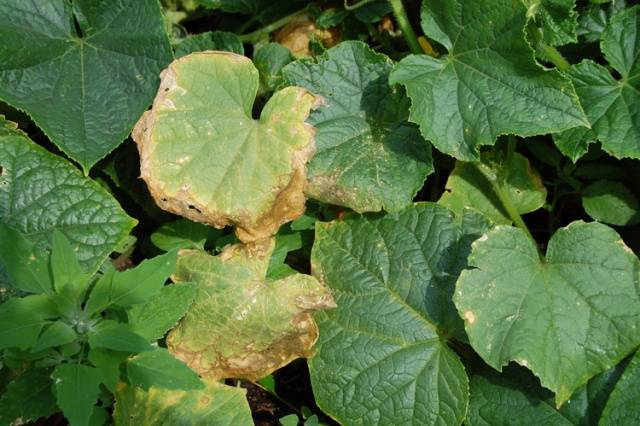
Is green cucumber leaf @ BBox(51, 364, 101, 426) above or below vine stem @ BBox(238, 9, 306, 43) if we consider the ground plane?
below

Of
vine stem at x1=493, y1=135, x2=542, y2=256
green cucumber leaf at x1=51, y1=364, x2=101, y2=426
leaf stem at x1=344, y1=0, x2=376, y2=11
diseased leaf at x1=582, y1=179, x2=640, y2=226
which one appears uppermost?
leaf stem at x1=344, y1=0, x2=376, y2=11

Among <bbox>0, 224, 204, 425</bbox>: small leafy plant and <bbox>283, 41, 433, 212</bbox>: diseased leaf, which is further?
<bbox>283, 41, 433, 212</bbox>: diseased leaf

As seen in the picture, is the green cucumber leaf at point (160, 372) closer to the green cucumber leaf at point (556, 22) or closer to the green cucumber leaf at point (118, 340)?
the green cucumber leaf at point (118, 340)

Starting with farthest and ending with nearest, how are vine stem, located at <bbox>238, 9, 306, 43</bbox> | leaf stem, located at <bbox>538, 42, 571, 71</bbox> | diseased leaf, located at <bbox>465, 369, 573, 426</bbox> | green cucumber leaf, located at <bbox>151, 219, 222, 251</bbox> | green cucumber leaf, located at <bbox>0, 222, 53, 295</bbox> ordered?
vine stem, located at <bbox>238, 9, 306, 43</bbox>, green cucumber leaf, located at <bbox>151, 219, 222, 251</bbox>, leaf stem, located at <bbox>538, 42, 571, 71</bbox>, diseased leaf, located at <bbox>465, 369, 573, 426</bbox>, green cucumber leaf, located at <bbox>0, 222, 53, 295</bbox>

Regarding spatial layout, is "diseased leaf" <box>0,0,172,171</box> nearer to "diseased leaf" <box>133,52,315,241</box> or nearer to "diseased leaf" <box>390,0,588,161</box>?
"diseased leaf" <box>133,52,315,241</box>

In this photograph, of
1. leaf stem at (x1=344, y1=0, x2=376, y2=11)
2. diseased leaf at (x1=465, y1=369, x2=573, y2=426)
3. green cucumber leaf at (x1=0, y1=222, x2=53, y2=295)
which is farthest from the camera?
leaf stem at (x1=344, y1=0, x2=376, y2=11)

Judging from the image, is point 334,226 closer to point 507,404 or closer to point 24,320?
point 507,404

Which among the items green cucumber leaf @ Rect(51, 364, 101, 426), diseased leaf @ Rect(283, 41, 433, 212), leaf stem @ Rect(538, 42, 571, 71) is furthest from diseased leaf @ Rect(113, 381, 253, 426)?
leaf stem @ Rect(538, 42, 571, 71)

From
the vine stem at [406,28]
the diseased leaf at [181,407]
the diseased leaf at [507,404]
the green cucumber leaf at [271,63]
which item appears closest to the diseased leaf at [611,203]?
the diseased leaf at [507,404]
